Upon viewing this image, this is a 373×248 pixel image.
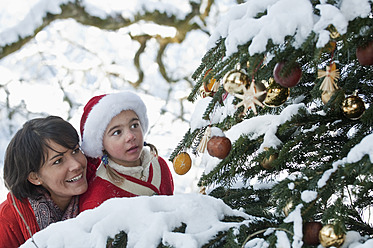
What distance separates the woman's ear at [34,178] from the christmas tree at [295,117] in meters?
0.64

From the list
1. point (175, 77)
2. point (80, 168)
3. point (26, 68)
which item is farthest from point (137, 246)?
point (26, 68)

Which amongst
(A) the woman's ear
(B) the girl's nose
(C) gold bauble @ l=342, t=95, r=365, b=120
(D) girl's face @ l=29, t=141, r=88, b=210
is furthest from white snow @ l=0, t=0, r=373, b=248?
(A) the woman's ear

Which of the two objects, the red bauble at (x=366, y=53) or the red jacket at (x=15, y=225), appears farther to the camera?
the red jacket at (x=15, y=225)

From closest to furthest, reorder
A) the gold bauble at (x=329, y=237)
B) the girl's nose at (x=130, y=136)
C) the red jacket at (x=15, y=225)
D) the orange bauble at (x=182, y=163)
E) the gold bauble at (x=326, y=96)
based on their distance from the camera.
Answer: the gold bauble at (x=329, y=237), the gold bauble at (x=326, y=96), the orange bauble at (x=182, y=163), the red jacket at (x=15, y=225), the girl's nose at (x=130, y=136)

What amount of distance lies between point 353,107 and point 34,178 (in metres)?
1.07

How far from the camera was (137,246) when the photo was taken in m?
0.67

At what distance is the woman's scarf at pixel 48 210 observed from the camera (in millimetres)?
1296

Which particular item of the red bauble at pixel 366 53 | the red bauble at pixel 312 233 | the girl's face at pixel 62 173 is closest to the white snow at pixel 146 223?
the red bauble at pixel 312 233

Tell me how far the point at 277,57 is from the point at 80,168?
914 millimetres

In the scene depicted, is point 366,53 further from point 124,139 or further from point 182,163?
point 124,139

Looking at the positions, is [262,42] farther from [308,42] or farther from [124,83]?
[124,83]

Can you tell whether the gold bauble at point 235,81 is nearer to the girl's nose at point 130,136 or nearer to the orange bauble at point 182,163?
the orange bauble at point 182,163

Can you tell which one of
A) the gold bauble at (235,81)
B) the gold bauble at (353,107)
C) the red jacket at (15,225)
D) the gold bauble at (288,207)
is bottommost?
the red jacket at (15,225)

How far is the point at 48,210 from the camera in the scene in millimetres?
1320
